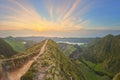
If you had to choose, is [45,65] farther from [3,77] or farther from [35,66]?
[3,77]

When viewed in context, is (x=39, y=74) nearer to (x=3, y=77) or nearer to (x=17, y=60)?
(x=3, y=77)

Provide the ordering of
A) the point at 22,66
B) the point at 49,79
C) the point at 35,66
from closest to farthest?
1. the point at 49,79
2. the point at 35,66
3. the point at 22,66

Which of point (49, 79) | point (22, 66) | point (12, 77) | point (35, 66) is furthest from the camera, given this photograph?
point (22, 66)

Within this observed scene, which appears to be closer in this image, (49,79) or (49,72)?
(49,79)

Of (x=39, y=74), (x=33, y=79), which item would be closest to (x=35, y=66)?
(x=39, y=74)

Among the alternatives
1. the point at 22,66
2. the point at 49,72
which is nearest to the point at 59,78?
the point at 49,72

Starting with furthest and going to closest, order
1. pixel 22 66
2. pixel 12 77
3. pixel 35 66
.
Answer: pixel 22 66, pixel 35 66, pixel 12 77

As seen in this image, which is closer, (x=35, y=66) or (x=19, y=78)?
(x=19, y=78)

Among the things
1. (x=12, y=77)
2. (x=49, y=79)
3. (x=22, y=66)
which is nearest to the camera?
(x=49, y=79)

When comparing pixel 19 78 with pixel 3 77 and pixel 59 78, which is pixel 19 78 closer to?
pixel 3 77
